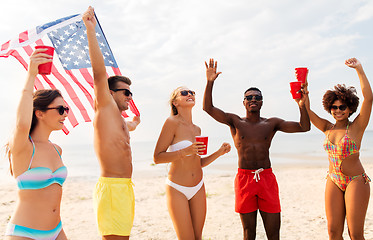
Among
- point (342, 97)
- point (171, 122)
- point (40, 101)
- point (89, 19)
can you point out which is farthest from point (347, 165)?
point (40, 101)

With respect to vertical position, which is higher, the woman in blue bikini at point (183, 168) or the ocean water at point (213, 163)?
the woman in blue bikini at point (183, 168)

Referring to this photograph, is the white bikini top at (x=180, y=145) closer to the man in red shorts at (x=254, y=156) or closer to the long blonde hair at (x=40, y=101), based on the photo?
the man in red shorts at (x=254, y=156)

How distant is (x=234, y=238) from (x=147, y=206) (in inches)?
154

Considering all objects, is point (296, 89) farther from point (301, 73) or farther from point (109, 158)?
point (109, 158)

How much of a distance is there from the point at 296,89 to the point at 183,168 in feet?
7.18

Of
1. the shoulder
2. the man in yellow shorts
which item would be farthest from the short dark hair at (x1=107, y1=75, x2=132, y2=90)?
the shoulder

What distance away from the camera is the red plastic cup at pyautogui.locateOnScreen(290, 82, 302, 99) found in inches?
183

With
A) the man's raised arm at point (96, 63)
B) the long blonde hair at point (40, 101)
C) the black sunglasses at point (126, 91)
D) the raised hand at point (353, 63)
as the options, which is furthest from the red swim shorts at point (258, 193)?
the long blonde hair at point (40, 101)

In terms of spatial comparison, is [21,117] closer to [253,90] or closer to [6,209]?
[253,90]

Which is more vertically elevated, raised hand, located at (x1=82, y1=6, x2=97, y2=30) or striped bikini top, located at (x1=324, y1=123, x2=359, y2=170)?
raised hand, located at (x1=82, y1=6, x2=97, y2=30)

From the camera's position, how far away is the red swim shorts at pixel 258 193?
15.4ft

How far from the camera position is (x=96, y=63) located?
3158mm

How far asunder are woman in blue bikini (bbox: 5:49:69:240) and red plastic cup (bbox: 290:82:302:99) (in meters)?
3.40

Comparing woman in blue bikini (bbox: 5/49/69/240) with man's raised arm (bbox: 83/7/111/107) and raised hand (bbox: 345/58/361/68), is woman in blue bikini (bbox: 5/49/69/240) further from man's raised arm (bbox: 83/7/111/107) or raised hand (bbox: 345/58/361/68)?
raised hand (bbox: 345/58/361/68)
